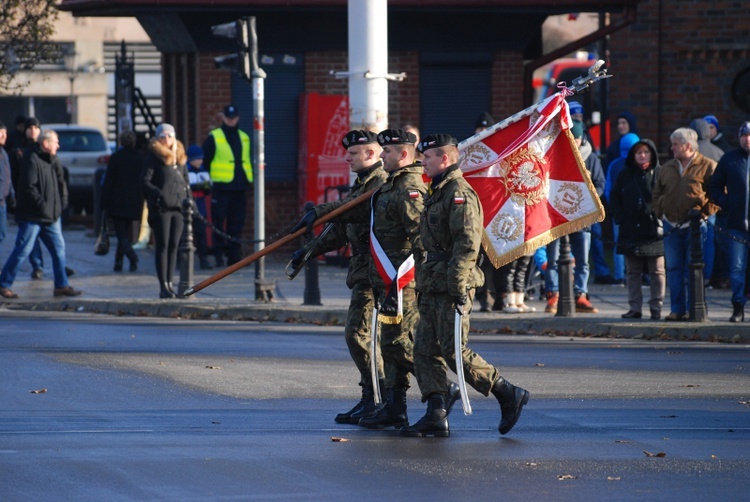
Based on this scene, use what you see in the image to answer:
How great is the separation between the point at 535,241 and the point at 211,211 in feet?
26.4

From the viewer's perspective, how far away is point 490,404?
10039 millimetres

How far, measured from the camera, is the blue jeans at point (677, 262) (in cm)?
1409

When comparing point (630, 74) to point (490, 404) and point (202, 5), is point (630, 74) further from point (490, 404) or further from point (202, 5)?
point (490, 404)

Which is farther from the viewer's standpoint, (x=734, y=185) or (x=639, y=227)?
(x=639, y=227)

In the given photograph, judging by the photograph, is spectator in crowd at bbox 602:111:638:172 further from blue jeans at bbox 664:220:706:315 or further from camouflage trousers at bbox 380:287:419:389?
camouflage trousers at bbox 380:287:419:389

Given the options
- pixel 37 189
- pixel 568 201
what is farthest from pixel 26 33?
pixel 568 201

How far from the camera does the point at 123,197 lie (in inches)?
743

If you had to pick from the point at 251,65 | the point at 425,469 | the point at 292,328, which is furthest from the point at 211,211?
the point at 425,469

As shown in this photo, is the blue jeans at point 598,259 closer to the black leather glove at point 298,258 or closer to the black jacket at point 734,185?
the black jacket at point 734,185

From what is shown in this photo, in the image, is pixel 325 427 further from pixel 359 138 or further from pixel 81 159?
pixel 81 159

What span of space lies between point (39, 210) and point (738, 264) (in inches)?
298

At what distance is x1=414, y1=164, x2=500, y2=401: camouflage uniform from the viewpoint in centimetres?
848

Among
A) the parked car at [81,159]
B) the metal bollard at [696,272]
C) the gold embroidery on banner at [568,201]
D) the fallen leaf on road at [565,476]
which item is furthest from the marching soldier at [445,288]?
the parked car at [81,159]

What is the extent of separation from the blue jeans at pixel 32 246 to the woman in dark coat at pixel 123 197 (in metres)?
2.17
